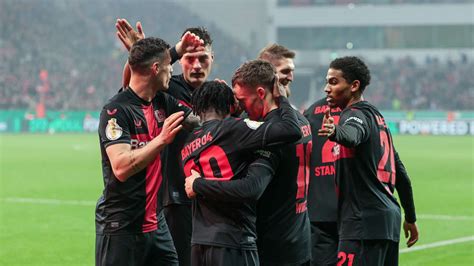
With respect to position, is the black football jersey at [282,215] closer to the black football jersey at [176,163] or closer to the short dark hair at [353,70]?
the short dark hair at [353,70]

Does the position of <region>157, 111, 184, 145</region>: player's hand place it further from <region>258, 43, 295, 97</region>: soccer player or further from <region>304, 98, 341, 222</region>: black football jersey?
<region>304, 98, 341, 222</region>: black football jersey

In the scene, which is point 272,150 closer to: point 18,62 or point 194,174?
point 194,174

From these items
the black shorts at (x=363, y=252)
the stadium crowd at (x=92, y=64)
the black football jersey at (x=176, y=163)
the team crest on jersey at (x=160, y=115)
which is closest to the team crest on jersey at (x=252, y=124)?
the team crest on jersey at (x=160, y=115)

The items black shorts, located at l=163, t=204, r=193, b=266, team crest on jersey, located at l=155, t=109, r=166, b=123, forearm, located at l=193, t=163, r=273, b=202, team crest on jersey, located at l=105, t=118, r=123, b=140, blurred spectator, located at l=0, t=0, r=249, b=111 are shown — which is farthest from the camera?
blurred spectator, located at l=0, t=0, r=249, b=111

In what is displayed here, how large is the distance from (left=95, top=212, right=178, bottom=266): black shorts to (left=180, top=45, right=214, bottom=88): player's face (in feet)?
5.24

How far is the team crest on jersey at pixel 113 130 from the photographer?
5.37m

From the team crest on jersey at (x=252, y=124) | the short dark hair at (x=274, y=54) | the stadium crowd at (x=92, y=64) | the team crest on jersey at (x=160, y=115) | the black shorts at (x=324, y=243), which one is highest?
the stadium crowd at (x=92, y=64)

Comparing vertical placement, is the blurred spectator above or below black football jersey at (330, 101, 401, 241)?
above

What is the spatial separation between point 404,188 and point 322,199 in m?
0.91

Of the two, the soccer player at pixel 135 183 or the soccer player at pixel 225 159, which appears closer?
the soccer player at pixel 225 159

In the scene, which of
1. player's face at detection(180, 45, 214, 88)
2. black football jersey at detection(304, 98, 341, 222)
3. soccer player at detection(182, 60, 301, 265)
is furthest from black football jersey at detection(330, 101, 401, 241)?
player's face at detection(180, 45, 214, 88)

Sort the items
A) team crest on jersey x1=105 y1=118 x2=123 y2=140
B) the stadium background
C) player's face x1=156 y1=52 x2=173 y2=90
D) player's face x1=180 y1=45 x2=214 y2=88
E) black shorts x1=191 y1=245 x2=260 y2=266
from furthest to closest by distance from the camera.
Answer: the stadium background, player's face x1=180 y1=45 x2=214 y2=88, player's face x1=156 y1=52 x2=173 y2=90, team crest on jersey x1=105 y1=118 x2=123 y2=140, black shorts x1=191 y1=245 x2=260 y2=266

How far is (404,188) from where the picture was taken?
632cm

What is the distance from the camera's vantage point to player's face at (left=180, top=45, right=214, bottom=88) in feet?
22.5
